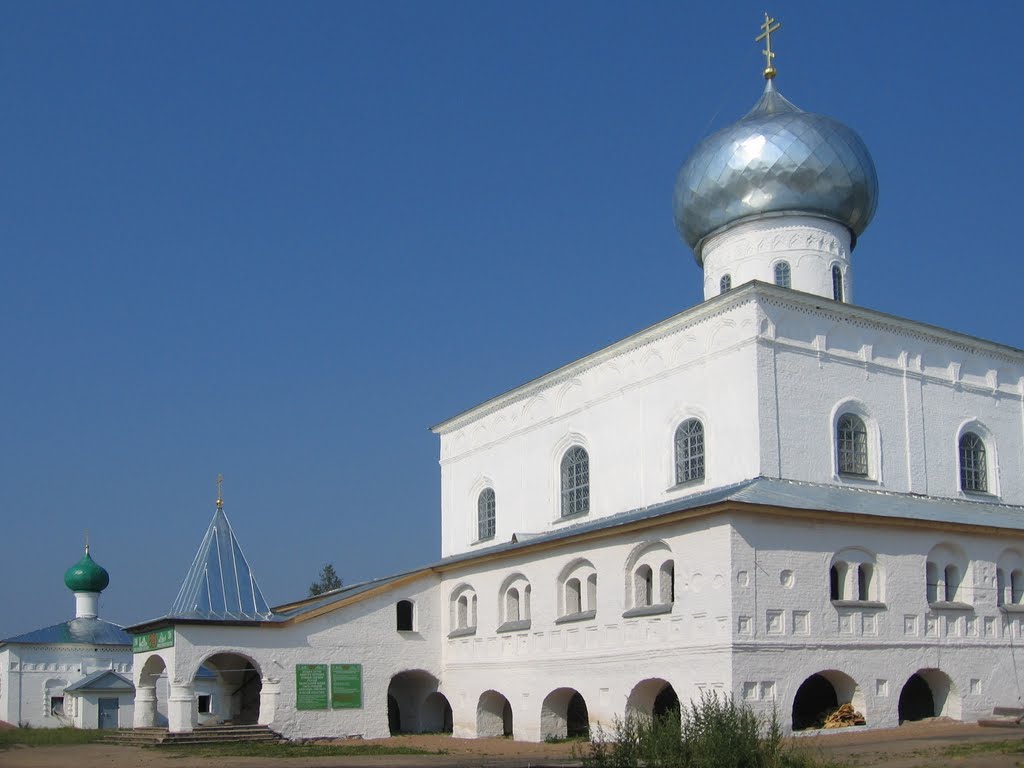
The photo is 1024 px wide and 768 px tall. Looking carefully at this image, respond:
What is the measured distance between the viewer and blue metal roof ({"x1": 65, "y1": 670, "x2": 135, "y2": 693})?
31797 millimetres

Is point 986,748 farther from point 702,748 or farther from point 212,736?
point 212,736

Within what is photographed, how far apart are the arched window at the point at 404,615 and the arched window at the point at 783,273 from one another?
883 cm

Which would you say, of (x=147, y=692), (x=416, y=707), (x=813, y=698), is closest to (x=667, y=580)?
(x=813, y=698)

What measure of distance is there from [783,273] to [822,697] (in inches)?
298

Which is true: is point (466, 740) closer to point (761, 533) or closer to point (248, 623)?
point (248, 623)

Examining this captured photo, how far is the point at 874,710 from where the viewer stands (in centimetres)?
1647

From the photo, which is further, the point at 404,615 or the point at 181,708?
the point at 404,615

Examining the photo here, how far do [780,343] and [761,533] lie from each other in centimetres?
374

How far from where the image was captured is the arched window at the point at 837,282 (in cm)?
2201

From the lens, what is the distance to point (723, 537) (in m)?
15.9

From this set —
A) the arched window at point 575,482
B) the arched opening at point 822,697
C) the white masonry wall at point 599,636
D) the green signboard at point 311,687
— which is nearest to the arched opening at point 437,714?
the white masonry wall at point 599,636

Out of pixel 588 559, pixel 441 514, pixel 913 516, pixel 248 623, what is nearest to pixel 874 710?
pixel 913 516

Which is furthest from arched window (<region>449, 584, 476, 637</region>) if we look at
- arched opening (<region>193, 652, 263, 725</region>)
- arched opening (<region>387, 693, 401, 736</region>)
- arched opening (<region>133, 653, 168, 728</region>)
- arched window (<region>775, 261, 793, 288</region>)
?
arched window (<region>775, 261, 793, 288</region>)

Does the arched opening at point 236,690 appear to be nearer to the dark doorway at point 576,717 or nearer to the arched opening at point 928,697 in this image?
the dark doorway at point 576,717
